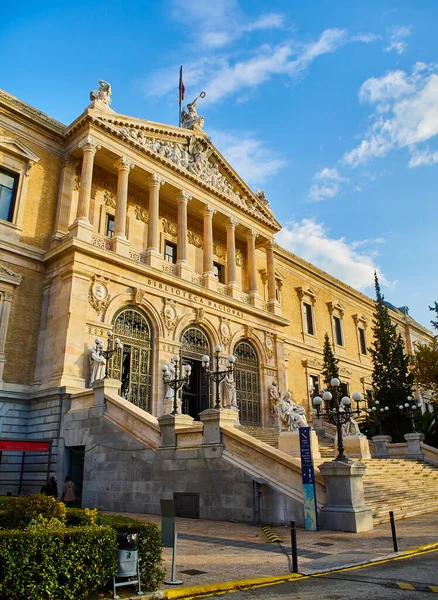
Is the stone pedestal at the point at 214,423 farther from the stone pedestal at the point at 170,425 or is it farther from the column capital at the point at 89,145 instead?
the column capital at the point at 89,145

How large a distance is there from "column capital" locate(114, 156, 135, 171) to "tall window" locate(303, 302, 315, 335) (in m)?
19.7

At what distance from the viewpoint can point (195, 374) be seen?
2595 centimetres

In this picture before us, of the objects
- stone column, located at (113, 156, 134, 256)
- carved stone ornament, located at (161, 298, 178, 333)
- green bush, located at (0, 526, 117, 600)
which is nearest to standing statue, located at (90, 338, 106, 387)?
carved stone ornament, located at (161, 298, 178, 333)

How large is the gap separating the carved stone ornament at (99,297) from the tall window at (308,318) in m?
20.7

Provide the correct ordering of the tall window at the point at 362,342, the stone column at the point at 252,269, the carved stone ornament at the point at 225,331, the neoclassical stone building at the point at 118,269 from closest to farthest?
the neoclassical stone building at the point at 118,269, the carved stone ornament at the point at 225,331, the stone column at the point at 252,269, the tall window at the point at 362,342

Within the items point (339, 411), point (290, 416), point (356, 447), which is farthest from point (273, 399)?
point (339, 411)

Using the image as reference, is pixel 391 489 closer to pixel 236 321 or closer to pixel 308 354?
pixel 236 321

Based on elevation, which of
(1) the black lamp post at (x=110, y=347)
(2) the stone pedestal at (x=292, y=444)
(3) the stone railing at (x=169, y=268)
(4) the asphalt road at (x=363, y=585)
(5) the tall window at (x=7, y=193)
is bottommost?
(4) the asphalt road at (x=363, y=585)

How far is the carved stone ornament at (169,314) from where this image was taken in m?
23.3

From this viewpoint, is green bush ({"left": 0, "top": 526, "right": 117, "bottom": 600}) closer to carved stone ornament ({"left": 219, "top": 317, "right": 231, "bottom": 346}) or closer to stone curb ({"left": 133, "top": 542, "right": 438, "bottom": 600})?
stone curb ({"left": 133, "top": 542, "right": 438, "bottom": 600})

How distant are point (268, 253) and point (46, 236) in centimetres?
1469

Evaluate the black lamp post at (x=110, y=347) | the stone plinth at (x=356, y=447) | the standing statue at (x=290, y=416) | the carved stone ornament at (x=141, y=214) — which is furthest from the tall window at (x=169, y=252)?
the stone plinth at (x=356, y=447)

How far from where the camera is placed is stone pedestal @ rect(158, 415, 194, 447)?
609 inches

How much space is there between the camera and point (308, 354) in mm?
37000
